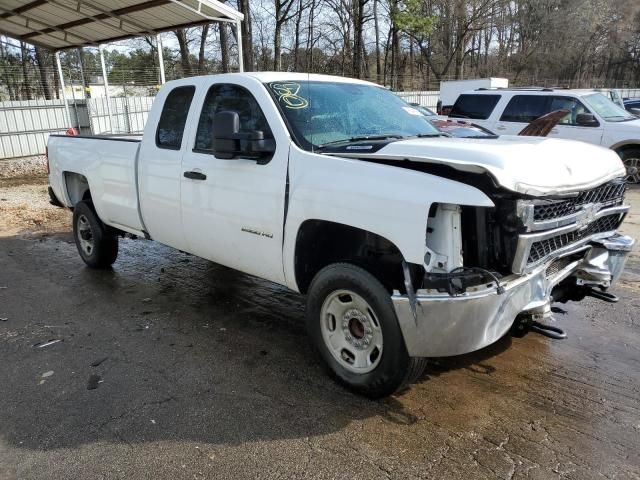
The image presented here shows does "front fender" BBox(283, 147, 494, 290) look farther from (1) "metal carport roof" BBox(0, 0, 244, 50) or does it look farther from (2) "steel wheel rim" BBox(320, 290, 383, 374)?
(1) "metal carport roof" BBox(0, 0, 244, 50)

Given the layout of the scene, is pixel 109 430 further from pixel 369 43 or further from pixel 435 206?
pixel 369 43

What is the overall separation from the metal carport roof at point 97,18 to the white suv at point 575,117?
6.22 metres

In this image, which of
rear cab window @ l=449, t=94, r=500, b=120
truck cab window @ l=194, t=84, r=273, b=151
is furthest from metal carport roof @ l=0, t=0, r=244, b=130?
rear cab window @ l=449, t=94, r=500, b=120

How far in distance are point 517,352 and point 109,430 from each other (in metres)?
2.93

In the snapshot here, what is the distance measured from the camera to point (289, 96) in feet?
12.9

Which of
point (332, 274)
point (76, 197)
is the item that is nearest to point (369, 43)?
→ point (76, 197)

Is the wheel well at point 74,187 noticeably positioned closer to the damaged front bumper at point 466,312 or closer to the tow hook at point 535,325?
the damaged front bumper at point 466,312

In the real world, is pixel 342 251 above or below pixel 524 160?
below

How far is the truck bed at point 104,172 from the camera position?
525 cm

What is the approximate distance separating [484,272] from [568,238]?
0.86 m

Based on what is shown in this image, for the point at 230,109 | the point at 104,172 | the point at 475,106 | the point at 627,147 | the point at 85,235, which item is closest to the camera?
the point at 230,109

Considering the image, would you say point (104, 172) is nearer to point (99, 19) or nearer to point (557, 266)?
point (557, 266)

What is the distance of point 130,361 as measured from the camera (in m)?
3.99

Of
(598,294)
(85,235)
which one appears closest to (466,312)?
(598,294)
